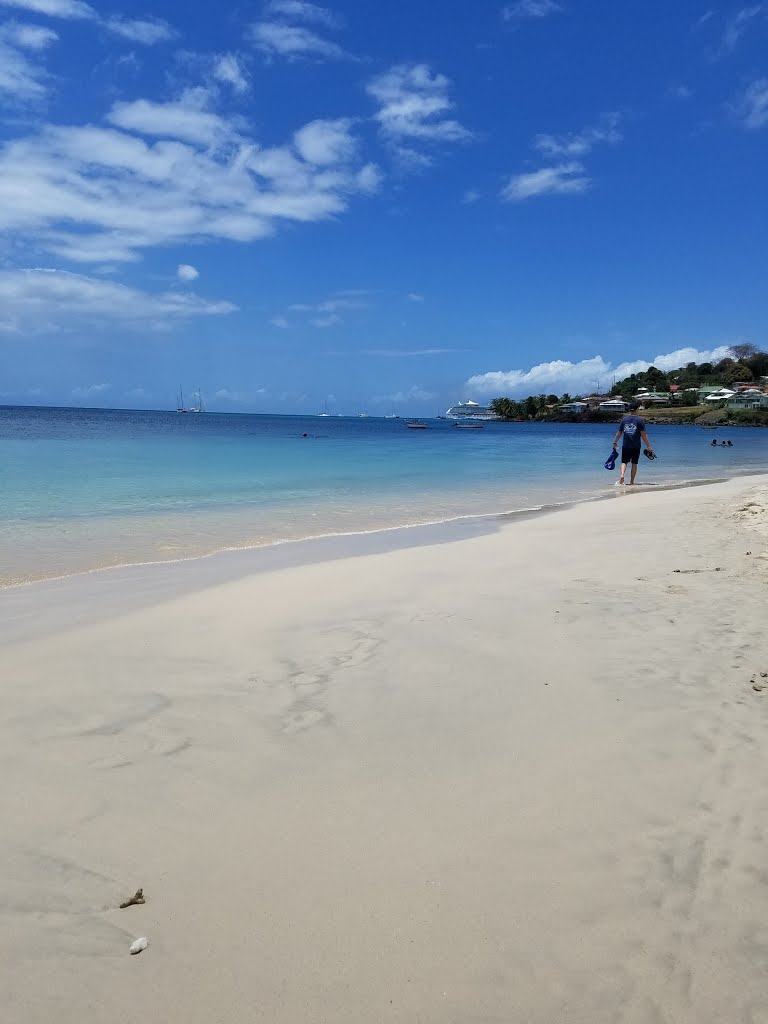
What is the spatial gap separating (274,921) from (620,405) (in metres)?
184

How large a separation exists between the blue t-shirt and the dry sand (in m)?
13.6

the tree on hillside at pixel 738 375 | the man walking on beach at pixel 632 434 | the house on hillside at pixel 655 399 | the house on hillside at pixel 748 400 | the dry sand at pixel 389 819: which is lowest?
the dry sand at pixel 389 819

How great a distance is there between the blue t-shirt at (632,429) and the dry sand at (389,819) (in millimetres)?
13642

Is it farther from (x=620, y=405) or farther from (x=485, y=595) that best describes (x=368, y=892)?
(x=620, y=405)

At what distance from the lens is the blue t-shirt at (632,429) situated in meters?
18.2

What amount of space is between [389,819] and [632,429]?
1805cm

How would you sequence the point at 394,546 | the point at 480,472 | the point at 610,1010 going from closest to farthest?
the point at 610,1010 < the point at 394,546 < the point at 480,472

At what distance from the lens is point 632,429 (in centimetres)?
1886

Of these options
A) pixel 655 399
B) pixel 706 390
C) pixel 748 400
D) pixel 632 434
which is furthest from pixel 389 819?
pixel 706 390

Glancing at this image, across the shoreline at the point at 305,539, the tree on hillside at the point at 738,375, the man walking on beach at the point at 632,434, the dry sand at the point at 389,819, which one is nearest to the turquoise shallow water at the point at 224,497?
the shoreline at the point at 305,539

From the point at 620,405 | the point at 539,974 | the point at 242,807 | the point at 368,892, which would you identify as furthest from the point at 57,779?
the point at 620,405

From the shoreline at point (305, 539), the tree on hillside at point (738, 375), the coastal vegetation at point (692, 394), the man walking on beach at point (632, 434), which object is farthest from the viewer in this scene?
the tree on hillside at point (738, 375)

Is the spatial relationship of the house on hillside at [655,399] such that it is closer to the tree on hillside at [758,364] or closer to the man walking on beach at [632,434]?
the tree on hillside at [758,364]

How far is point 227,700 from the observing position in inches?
164
